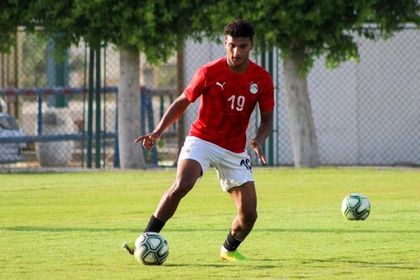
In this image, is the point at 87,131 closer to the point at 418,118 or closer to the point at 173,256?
the point at 418,118

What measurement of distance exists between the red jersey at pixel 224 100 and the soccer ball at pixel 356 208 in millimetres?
3829

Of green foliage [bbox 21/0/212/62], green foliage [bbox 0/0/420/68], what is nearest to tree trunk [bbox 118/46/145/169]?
green foliage [bbox 21/0/212/62]

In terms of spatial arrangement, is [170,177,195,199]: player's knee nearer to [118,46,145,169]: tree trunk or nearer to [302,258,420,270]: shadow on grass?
[302,258,420,270]: shadow on grass

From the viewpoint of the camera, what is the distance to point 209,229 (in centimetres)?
1464

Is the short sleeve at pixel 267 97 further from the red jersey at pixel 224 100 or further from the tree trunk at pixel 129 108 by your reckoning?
the tree trunk at pixel 129 108

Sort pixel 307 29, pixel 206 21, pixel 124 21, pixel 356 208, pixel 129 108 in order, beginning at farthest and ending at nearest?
pixel 129 108 < pixel 206 21 < pixel 124 21 < pixel 307 29 < pixel 356 208

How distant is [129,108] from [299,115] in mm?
Result: 3346

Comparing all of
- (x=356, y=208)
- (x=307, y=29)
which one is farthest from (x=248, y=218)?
(x=307, y=29)

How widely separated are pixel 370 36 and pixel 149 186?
6.29 m

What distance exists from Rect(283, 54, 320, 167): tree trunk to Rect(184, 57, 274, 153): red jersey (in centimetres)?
1487

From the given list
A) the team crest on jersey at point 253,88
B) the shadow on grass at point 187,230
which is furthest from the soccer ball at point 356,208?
the team crest on jersey at point 253,88

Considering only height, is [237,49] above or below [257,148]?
above

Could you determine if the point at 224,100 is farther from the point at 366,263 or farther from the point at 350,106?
the point at 350,106

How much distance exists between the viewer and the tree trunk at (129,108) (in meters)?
26.8
